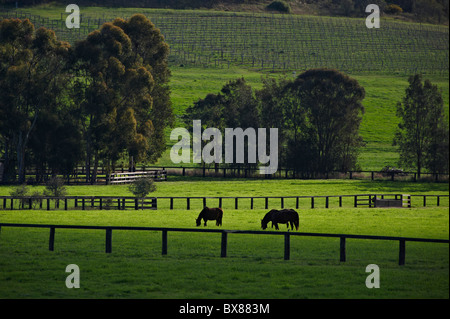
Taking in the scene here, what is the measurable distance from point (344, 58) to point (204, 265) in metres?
139

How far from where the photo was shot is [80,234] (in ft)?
110

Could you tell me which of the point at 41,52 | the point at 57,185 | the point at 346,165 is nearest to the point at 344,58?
the point at 346,165

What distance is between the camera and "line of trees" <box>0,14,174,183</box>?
73562 millimetres

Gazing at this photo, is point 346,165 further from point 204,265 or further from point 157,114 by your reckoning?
point 204,265

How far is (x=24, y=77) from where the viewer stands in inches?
2879

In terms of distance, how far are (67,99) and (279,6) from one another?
12232 cm

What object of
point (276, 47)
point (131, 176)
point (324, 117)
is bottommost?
point (131, 176)

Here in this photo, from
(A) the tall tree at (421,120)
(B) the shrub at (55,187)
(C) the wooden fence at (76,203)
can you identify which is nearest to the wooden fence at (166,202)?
(C) the wooden fence at (76,203)

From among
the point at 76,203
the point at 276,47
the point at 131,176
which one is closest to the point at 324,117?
the point at 131,176

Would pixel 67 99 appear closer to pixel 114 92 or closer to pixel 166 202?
pixel 114 92

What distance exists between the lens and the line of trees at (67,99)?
73562 millimetres

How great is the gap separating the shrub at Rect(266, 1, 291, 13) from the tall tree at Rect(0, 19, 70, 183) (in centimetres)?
12424

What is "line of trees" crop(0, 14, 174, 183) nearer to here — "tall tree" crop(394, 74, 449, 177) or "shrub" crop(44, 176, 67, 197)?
"shrub" crop(44, 176, 67, 197)

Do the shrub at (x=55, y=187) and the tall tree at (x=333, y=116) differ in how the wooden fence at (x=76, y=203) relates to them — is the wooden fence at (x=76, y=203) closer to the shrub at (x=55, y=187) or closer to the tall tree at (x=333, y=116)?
the shrub at (x=55, y=187)
